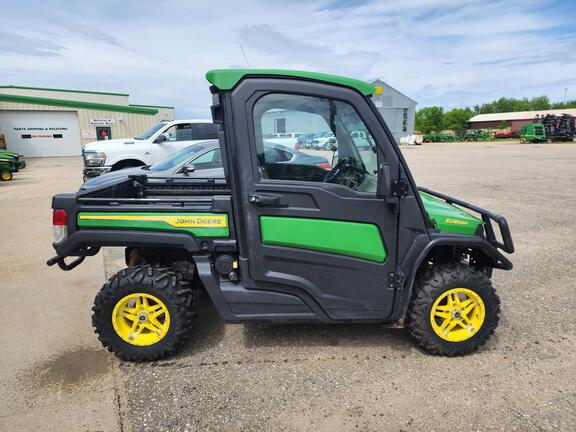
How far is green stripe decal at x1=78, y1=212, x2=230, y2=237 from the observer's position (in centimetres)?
271

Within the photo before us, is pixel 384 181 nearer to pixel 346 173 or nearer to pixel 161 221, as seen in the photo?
pixel 346 173

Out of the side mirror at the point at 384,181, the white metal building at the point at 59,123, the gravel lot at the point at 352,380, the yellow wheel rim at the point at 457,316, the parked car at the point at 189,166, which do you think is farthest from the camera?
the white metal building at the point at 59,123

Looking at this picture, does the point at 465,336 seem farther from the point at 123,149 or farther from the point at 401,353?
the point at 123,149

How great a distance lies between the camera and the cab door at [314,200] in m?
2.54

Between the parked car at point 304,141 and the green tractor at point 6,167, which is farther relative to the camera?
the green tractor at point 6,167

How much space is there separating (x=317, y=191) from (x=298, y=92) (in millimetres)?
666

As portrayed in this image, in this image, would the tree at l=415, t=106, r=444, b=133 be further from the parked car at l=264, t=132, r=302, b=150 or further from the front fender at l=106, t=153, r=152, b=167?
the parked car at l=264, t=132, r=302, b=150

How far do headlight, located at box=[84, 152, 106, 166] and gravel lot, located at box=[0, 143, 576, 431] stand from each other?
20.8ft

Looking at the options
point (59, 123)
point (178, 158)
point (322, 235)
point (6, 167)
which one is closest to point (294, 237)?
point (322, 235)

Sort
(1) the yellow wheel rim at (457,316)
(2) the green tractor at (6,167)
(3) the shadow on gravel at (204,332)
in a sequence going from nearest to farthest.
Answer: (1) the yellow wheel rim at (457,316), (3) the shadow on gravel at (204,332), (2) the green tractor at (6,167)

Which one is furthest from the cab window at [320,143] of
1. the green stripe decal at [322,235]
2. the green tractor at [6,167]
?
the green tractor at [6,167]

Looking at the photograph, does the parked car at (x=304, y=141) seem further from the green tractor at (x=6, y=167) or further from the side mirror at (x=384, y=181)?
the green tractor at (x=6, y=167)

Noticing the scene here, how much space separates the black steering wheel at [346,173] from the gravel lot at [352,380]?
138 cm

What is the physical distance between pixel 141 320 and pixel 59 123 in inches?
1167
